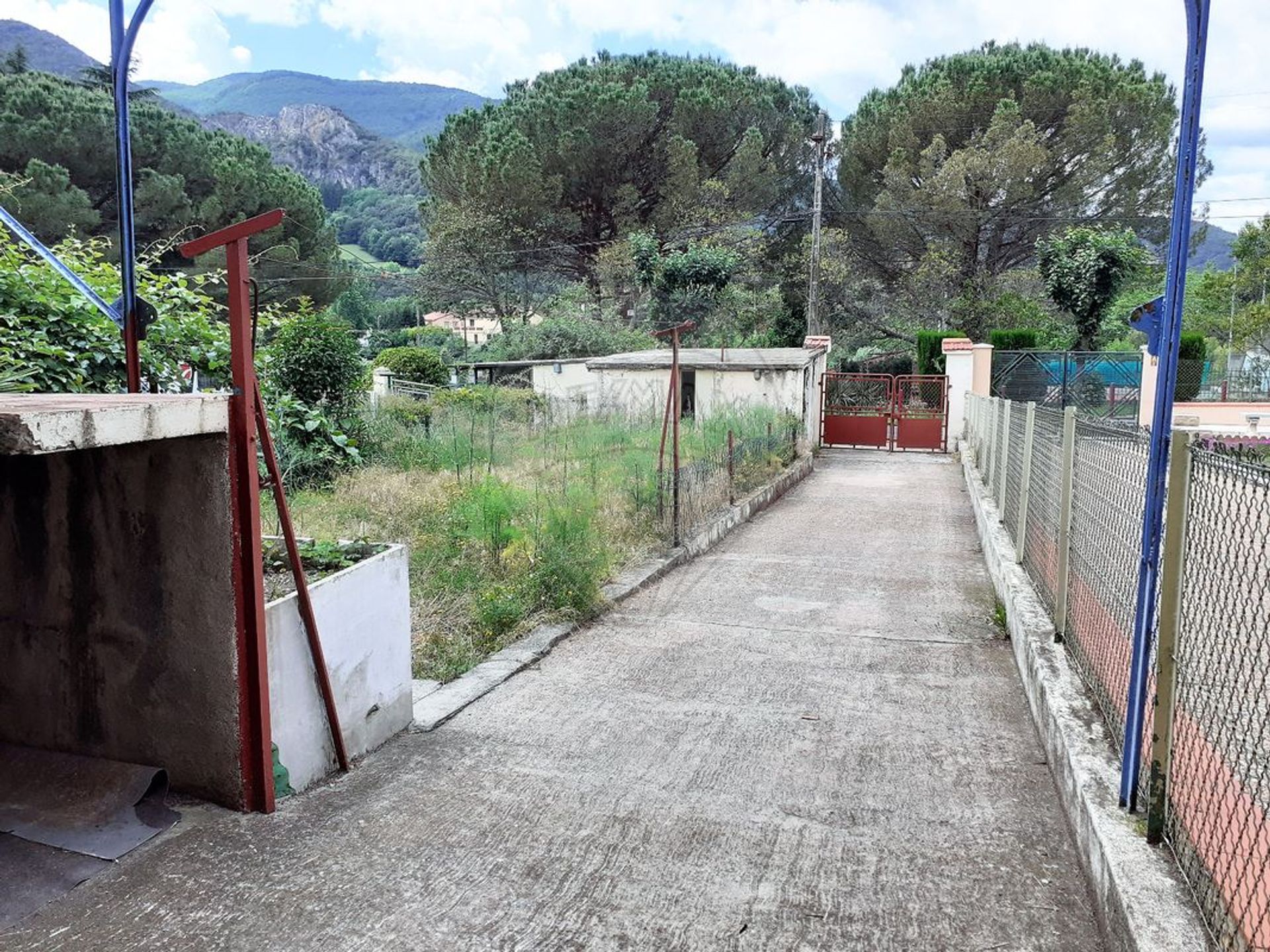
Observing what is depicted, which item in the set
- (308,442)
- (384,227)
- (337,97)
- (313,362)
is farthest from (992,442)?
(337,97)

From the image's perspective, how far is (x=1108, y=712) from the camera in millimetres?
3502

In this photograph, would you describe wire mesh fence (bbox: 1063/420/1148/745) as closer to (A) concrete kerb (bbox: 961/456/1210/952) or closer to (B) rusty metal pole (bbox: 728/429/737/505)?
(A) concrete kerb (bbox: 961/456/1210/952)

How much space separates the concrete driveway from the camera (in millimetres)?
2582

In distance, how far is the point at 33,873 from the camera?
2758 mm

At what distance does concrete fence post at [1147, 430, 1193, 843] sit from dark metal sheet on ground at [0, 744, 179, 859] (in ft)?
10.4

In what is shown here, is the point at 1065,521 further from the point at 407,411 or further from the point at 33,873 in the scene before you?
the point at 407,411

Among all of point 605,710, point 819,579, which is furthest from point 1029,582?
point 605,710

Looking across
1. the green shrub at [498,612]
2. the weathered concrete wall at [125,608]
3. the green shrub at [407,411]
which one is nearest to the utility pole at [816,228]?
the green shrub at [407,411]

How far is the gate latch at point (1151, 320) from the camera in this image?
2.61 metres

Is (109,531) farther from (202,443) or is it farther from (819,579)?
(819,579)

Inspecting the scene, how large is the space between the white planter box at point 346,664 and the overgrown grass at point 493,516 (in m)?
0.54

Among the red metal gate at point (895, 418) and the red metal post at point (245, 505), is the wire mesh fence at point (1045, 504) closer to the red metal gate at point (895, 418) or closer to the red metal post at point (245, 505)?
the red metal post at point (245, 505)

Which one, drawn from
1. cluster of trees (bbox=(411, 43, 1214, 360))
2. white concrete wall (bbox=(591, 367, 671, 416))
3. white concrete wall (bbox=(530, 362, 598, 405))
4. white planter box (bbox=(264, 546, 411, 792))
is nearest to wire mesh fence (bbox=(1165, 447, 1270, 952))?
white planter box (bbox=(264, 546, 411, 792))

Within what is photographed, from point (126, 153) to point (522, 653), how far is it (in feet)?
10.9
